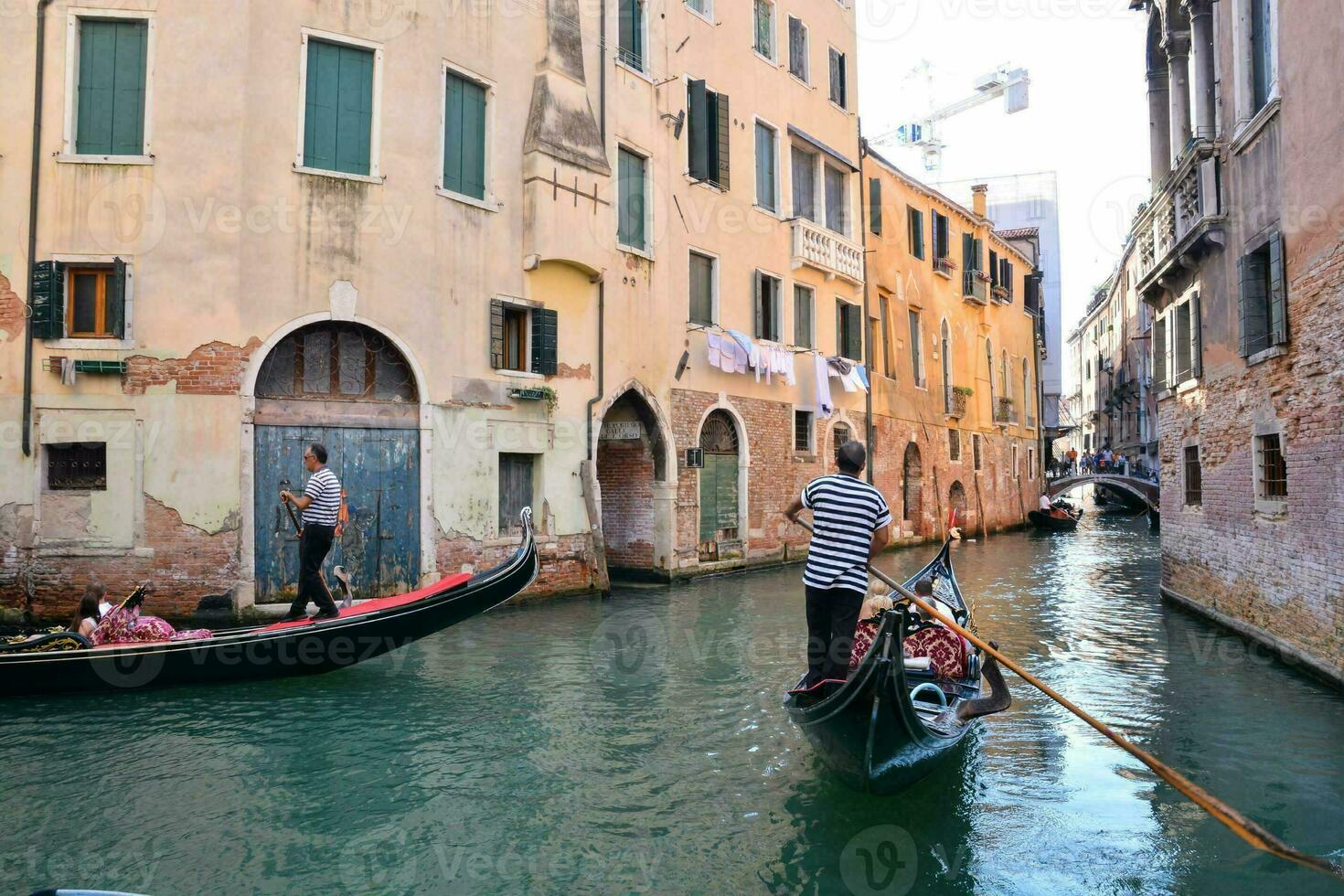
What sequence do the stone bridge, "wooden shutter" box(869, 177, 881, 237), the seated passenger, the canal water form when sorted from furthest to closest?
1. the stone bridge
2. "wooden shutter" box(869, 177, 881, 237)
3. the seated passenger
4. the canal water

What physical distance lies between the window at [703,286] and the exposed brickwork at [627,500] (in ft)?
6.52

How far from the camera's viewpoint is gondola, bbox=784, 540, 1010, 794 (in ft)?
11.5

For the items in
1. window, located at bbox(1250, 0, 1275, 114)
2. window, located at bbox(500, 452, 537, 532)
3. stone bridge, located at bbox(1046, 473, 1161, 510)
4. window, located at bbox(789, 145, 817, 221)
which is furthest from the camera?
stone bridge, located at bbox(1046, 473, 1161, 510)

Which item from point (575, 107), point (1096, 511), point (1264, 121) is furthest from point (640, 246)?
point (1096, 511)

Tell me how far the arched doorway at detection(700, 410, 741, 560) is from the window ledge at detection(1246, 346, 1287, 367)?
21.8 ft

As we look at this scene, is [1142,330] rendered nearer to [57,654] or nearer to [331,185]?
[331,185]

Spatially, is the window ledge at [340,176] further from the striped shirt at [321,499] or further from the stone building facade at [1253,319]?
the stone building facade at [1253,319]

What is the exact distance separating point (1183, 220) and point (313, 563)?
823 centimetres

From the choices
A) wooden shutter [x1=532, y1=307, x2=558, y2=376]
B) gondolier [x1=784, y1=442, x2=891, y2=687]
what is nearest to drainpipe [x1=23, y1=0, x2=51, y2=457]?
wooden shutter [x1=532, y1=307, x2=558, y2=376]

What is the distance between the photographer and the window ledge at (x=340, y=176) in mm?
8359

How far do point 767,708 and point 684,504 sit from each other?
664 cm

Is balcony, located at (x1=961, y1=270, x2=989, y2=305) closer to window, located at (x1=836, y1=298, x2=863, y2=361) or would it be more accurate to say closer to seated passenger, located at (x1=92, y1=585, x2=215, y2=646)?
window, located at (x1=836, y1=298, x2=863, y2=361)

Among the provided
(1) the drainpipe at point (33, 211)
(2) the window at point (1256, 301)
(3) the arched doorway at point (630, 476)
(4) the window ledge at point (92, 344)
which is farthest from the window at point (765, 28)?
(4) the window ledge at point (92, 344)

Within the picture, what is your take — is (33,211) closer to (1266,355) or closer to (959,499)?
(1266,355)
